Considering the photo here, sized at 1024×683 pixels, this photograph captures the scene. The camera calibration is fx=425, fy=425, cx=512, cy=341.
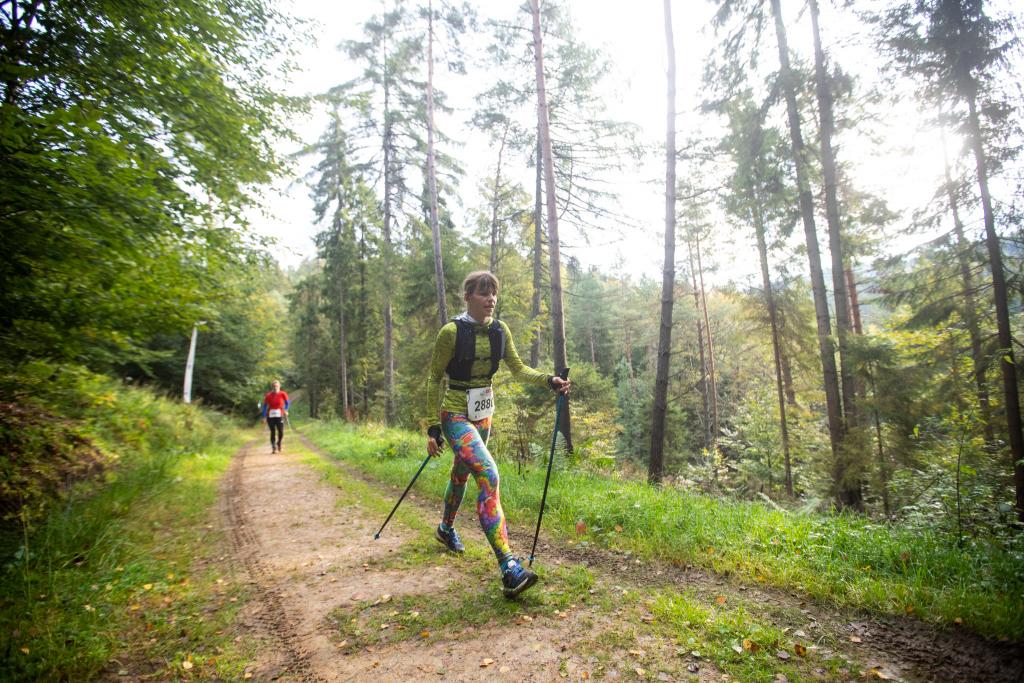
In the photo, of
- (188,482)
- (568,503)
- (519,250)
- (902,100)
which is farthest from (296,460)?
(902,100)

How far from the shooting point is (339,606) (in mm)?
3381

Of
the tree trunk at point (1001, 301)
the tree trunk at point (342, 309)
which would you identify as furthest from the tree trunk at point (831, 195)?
the tree trunk at point (342, 309)

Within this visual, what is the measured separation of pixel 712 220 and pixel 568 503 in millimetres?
8669

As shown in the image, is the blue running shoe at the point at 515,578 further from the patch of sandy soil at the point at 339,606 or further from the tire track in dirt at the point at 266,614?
the tire track in dirt at the point at 266,614

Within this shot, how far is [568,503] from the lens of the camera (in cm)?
543

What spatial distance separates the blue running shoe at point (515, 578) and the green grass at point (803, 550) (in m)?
1.51

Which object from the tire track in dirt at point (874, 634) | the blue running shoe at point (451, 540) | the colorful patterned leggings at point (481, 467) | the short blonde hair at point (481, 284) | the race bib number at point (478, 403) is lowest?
the tire track in dirt at point (874, 634)

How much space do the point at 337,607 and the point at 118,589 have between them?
1.77 metres

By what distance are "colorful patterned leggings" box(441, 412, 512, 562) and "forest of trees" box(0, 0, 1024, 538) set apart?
3498 millimetres

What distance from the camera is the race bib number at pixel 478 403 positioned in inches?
146

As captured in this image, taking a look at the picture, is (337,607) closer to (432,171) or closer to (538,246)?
(538,246)

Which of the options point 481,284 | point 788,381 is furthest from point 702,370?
point 481,284

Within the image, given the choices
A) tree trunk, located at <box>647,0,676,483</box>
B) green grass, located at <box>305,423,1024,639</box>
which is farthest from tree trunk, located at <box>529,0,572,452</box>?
green grass, located at <box>305,423,1024,639</box>

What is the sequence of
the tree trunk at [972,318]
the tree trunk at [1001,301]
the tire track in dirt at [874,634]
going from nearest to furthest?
the tire track in dirt at [874,634]
the tree trunk at [1001,301]
the tree trunk at [972,318]
